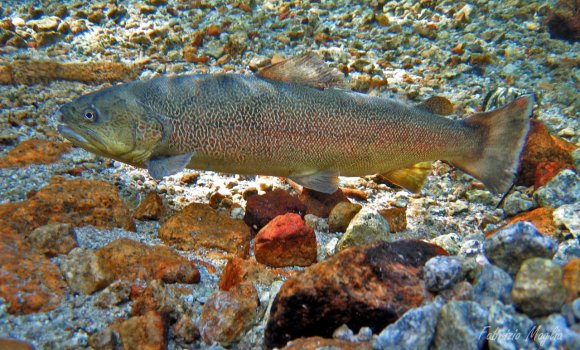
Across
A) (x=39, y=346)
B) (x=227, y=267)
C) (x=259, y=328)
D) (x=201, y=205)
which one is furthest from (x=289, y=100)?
(x=39, y=346)

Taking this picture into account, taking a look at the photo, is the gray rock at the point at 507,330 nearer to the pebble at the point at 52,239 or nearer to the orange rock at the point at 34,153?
the pebble at the point at 52,239

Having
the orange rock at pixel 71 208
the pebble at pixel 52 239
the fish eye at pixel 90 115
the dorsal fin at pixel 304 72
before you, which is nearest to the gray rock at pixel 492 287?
the dorsal fin at pixel 304 72

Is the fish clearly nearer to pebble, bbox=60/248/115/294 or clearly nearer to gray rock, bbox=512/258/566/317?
pebble, bbox=60/248/115/294

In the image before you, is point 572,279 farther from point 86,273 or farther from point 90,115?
point 90,115

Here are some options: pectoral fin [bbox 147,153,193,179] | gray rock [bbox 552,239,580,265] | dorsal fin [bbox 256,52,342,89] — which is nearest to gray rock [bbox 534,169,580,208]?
gray rock [bbox 552,239,580,265]

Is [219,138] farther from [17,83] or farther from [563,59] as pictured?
[563,59]
